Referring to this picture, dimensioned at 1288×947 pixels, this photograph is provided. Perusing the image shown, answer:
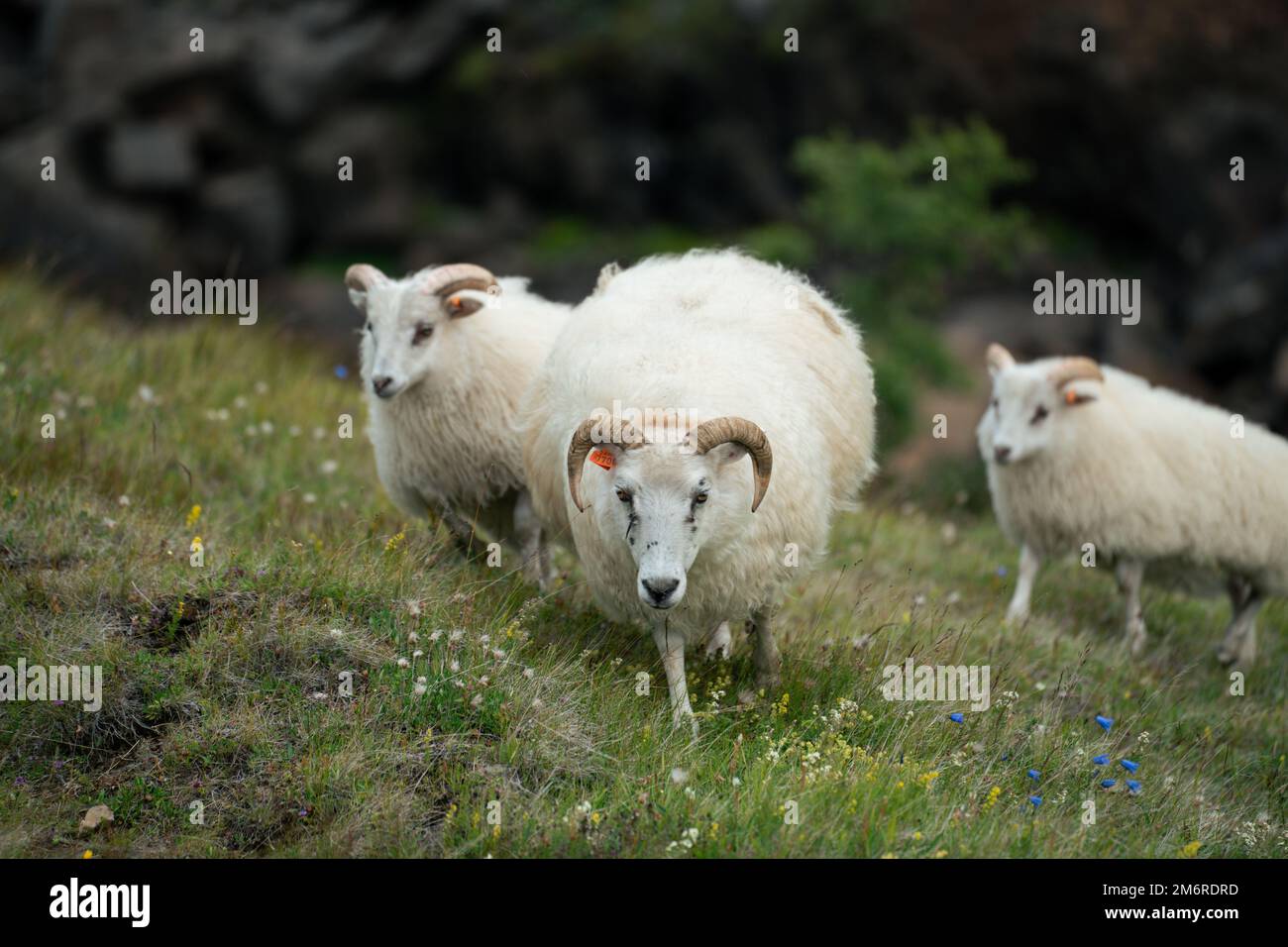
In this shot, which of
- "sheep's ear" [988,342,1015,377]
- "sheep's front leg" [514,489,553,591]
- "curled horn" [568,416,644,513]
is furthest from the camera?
"sheep's ear" [988,342,1015,377]

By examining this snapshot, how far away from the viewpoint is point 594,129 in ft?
72.6

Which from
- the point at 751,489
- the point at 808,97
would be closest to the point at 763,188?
the point at 808,97

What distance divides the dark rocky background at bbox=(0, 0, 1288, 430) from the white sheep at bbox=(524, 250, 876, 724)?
11997mm

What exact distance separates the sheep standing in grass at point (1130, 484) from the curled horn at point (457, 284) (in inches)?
148

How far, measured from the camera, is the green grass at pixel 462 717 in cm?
470

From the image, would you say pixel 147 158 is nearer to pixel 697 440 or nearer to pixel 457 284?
pixel 457 284

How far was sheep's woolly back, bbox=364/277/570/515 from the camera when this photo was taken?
6.91 metres

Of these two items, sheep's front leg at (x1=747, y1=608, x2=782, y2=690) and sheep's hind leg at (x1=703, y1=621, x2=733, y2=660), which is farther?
sheep's hind leg at (x1=703, y1=621, x2=733, y2=660)

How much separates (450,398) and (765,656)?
224cm

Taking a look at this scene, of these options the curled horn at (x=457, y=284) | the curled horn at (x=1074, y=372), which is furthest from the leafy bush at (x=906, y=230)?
the curled horn at (x=457, y=284)

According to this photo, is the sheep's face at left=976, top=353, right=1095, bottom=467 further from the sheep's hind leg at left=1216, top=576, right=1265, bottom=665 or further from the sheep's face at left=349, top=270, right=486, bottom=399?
the sheep's face at left=349, top=270, right=486, bottom=399

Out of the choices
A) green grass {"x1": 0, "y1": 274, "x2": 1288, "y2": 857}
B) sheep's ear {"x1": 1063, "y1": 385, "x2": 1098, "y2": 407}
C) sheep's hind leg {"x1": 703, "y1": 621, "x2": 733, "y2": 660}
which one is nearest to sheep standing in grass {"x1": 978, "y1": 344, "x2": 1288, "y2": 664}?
sheep's ear {"x1": 1063, "y1": 385, "x2": 1098, "y2": 407}

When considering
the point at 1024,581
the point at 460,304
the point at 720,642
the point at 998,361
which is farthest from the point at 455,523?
the point at 998,361

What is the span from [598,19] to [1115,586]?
16593mm
